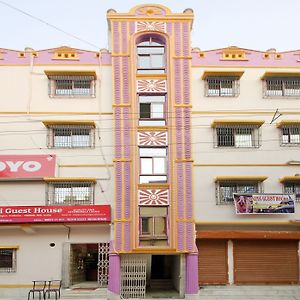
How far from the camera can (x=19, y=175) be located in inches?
840

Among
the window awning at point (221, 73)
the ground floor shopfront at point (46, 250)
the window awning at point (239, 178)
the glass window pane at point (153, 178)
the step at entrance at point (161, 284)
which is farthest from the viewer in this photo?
the step at entrance at point (161, 284)

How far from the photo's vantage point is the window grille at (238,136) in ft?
72.5

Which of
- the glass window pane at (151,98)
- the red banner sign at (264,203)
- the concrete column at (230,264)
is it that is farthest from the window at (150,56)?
the concrete column at (230,264)

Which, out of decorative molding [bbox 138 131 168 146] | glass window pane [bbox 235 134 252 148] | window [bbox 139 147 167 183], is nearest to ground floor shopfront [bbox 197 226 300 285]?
window [bbox 139 147 167 183]

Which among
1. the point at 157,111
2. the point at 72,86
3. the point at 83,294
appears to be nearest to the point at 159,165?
the point at 157,111

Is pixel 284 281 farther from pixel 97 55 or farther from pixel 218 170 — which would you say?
pixel 97 55

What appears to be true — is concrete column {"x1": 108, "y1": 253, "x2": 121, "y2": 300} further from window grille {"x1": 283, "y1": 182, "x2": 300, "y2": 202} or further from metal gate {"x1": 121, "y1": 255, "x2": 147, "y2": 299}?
window grille {"x1": 283, "y1": 182, "x2": 300, "y2": 202}

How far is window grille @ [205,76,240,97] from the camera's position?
73.8 ft

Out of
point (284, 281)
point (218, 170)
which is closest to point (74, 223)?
point (218, 170)

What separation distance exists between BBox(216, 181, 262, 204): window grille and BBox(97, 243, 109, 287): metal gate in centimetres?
564

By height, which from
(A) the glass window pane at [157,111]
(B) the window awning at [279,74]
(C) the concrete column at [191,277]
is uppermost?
(B) the window awning at [279,74]

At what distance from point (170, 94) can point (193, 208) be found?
17.2ft

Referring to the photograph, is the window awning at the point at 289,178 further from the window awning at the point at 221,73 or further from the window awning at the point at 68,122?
the window awning at the point at 68,122

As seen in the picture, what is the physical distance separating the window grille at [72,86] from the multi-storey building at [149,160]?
0.05 m
